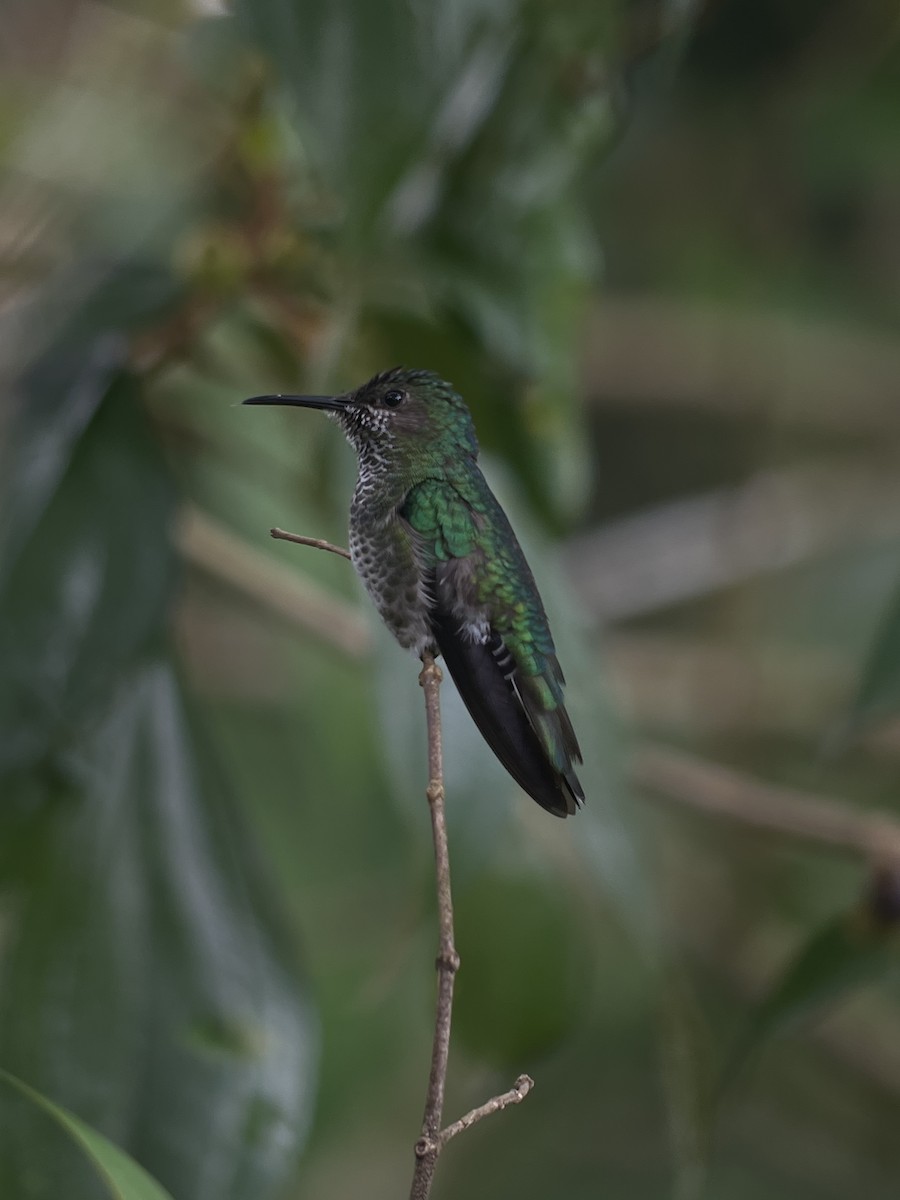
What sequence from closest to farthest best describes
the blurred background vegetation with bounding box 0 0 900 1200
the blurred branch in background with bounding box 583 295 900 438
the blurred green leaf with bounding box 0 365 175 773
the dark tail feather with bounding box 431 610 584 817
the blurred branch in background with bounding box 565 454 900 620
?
the dark tail feather with bounding box 431 610 584 817
the blurred background vegetation with bounding box 0 0 900 1200
the blurred green leaf with bounding box 0 365 175 773
the blurred branch in background with bounding box 565 454 900 620
the blurred branch in background with bounding box 583 295 900 438

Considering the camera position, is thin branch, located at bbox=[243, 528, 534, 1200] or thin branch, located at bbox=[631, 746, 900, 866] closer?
thin branch, located at bbox=[243, 528, 534, 1200]

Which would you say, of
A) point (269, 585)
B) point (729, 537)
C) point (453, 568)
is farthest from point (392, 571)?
point (729, 537)

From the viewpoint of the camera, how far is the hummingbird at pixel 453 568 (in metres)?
0.46

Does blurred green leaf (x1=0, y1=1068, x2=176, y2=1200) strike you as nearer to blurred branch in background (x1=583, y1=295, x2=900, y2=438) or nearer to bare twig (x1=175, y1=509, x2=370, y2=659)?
bare twig (x1=175, y1=509, x2=370, y2=659)

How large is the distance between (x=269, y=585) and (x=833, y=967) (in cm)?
67

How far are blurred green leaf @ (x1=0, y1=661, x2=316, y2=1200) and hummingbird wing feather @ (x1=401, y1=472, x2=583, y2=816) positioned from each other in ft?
2.16

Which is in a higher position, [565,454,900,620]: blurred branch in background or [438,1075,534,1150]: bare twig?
[438,1075,534,1150]: bare twig

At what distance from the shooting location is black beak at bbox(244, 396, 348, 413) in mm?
469

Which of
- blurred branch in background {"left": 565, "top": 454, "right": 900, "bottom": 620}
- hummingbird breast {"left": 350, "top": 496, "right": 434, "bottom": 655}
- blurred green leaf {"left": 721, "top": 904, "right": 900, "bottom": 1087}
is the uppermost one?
hummingbird breast {"left": 350, "top": 496, "right": 434, "bottom": 655}

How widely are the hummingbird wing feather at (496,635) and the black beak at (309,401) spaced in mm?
43

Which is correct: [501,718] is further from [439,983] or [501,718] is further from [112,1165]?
[112,1165]

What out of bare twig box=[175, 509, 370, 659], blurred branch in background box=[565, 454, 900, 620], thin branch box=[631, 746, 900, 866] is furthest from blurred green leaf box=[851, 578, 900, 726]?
blurred branch in background box=[565, 454, 900, 620]

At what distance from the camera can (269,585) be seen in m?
1.50

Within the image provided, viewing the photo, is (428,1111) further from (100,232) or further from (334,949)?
(334,949)
